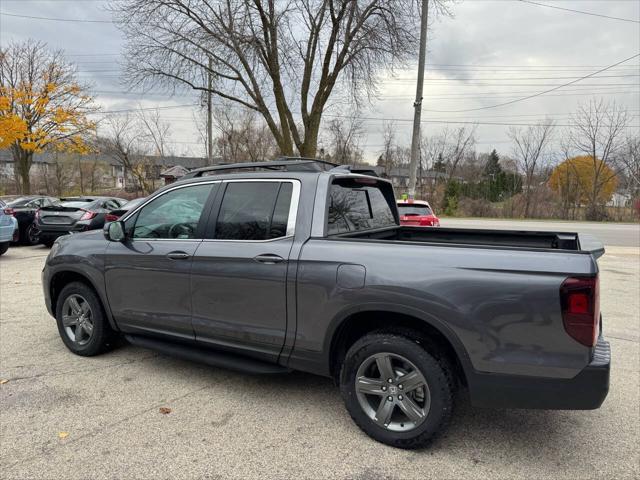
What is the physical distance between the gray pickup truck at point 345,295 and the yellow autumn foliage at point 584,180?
3657 cm

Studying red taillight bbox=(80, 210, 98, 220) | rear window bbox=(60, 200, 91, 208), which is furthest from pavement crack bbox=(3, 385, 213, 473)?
rear window bbox=(60, 200, 91, 208)

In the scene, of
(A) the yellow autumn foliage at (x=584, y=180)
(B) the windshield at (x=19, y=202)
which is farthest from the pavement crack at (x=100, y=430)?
(A) the yellow autumn foliage at (x=584, y=180)

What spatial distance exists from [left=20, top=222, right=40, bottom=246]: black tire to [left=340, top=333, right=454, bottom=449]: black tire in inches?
506

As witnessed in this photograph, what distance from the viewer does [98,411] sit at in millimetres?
3152

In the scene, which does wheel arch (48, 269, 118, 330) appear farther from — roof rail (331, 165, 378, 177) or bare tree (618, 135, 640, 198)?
bare tree (618, 135, 640, 198)

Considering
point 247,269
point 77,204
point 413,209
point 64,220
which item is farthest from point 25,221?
point 247,269

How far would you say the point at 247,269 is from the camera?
3.12 metres

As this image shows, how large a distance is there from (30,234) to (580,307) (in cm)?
1439

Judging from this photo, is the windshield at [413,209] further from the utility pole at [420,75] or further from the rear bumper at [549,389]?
the rear bumper at [549,389]

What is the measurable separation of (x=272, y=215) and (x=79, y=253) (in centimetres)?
215

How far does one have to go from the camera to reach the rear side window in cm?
318

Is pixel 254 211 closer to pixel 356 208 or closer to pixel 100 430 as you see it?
pixel 356 208

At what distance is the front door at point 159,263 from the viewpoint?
137 inches

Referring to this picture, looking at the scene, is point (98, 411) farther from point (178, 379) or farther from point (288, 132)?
point (288, 132)
